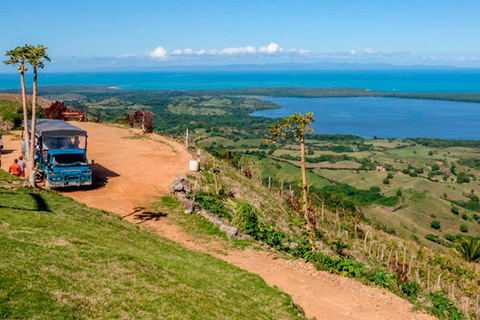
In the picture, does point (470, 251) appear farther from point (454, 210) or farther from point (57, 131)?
point (454, 210)

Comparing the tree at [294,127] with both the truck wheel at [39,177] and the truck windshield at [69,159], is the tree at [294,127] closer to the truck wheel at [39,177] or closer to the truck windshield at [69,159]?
the truck windshield at [69,159]

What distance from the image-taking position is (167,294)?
7957 millimetres

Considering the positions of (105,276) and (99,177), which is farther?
(99,177)

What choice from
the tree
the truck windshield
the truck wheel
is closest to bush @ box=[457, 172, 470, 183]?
the tree

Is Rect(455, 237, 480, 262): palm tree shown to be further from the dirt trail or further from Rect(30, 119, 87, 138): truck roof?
Rect(30, 119, 87, 138): truck roof

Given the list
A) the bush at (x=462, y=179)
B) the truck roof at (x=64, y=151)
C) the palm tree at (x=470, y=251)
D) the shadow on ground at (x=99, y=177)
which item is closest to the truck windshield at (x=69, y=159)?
the truck roof at (x=64, y=151)

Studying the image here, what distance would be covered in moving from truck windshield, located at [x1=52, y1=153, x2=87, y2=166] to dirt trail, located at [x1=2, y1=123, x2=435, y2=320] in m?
1.37

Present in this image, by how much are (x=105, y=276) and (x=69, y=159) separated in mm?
11655

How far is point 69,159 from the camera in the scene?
18281 millimetres

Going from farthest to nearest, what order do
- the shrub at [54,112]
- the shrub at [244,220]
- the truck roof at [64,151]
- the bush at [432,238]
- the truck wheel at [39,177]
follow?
the bush at [432,238] → the shrub at [54,112] → the truck wheel at [39,177] → the truck roof at [64,151] → the shrub at [244,220]

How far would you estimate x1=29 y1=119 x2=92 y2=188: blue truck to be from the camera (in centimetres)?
1748

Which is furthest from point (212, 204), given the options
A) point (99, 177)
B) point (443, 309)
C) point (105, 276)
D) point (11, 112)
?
point (11, 112)

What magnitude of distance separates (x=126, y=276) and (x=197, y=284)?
1689 millimetres

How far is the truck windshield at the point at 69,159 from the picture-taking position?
18.0 metres
